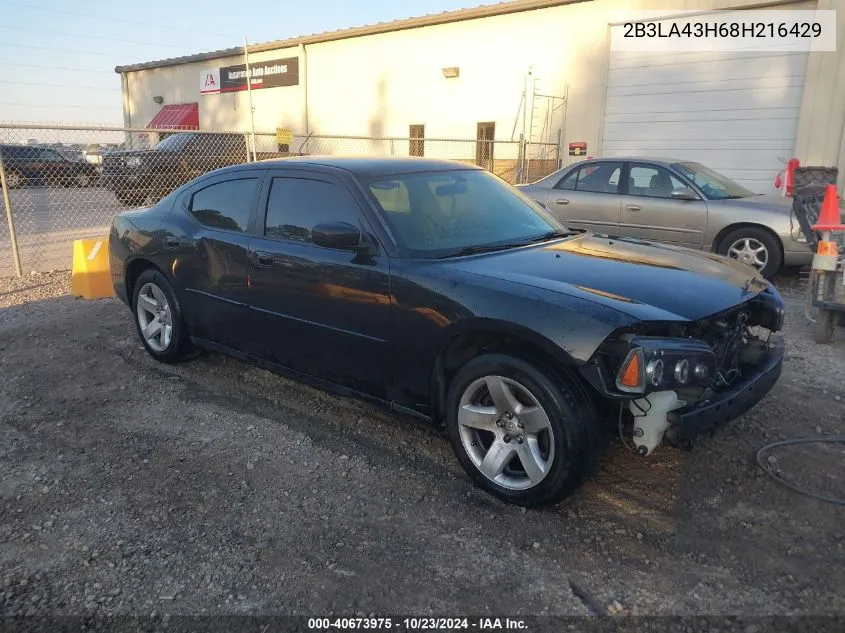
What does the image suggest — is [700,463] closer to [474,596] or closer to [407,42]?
[474,596]

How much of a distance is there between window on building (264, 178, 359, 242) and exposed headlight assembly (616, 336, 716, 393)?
1.67 metres

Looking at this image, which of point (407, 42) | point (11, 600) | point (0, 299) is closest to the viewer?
point (11, 600)

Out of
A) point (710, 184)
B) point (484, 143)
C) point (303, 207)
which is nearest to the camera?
point (303, 207)

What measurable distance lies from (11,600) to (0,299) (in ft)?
19.6

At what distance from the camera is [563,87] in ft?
50.4

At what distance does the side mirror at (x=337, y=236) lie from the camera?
3309mm

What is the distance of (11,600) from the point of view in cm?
241

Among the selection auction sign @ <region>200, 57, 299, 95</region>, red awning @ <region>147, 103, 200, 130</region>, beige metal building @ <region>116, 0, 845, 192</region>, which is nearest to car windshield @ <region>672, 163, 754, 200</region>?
beige metal building @ <region>116, 0, 845, 192</region>

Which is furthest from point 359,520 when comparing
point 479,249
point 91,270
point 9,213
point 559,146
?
point 559,146

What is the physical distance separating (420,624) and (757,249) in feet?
22.9

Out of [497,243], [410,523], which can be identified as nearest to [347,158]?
[497,243]

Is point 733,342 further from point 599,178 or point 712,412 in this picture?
point 599,178

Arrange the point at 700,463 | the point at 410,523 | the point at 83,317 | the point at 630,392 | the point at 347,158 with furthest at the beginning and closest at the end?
the point at 83,317 → the point at 347,158 → the point at 700,463 → the point at 410,523 → the point at 630,392

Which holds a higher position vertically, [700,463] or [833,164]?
[833,164]
